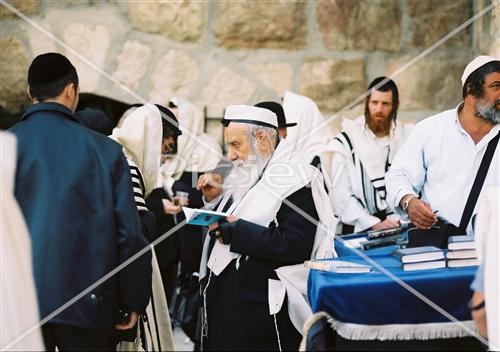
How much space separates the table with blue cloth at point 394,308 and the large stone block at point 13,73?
379 centimetres

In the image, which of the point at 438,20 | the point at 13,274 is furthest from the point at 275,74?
the point at 13,274

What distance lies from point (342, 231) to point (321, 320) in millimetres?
2138

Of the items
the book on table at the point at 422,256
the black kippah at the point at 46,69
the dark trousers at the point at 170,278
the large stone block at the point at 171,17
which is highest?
the large stone block at the point at 171,17

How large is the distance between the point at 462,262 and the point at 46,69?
1.94 m

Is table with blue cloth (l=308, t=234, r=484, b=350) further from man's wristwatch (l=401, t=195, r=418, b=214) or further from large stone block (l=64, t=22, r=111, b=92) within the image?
large stone block (l=64, t=22, r=111, b=92)

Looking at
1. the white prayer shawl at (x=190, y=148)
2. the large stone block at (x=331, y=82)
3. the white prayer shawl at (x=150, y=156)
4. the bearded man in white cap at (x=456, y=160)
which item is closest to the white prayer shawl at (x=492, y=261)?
the bearded man in white cap at (x=456, y=160)

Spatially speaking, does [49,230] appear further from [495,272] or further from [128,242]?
[495,272]

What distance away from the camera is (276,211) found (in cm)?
365

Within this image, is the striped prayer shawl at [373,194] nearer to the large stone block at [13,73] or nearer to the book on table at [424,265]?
the book on table at [424,265]

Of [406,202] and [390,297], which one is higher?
[406,202]

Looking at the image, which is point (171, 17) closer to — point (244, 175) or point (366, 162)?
point (366, 162)

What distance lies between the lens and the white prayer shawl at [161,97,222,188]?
19.3 ft

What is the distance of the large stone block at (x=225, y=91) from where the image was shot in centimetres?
609

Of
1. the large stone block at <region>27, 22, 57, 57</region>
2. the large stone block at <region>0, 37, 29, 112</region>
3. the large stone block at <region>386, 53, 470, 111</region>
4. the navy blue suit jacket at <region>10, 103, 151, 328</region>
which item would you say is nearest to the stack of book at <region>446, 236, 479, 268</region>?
the navy blue suit jacket at <region>10, 103, 151, 328</region>
